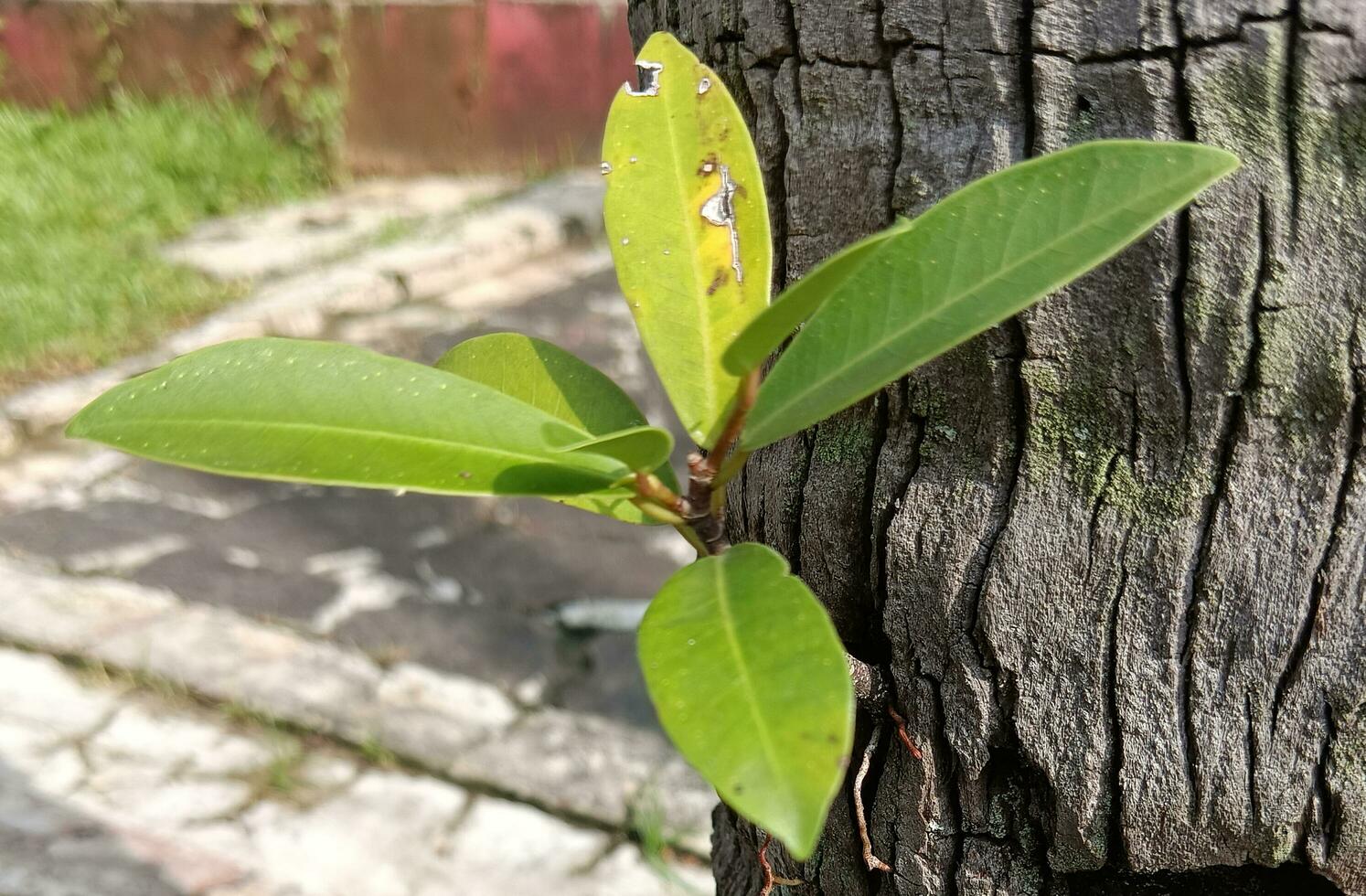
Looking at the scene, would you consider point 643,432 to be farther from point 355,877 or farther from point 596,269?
point 596,269

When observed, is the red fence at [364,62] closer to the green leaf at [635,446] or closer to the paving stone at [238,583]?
the paving stone at [238,583]

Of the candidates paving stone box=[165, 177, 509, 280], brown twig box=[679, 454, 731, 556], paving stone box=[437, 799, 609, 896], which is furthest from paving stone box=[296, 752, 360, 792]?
paving stone box=[165, 177, 509, 280]

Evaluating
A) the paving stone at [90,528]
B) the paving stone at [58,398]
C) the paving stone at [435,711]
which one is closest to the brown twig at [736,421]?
the paving stone at [435,711]

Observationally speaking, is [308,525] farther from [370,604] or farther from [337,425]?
[337,425]

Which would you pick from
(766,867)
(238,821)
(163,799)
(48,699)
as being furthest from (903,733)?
(48,699)

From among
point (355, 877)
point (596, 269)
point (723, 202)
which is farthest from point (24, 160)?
point (723, 202)

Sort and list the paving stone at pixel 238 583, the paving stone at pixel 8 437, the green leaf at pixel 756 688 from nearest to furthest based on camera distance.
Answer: the green leaf at pixel 756 688 → the paving stone at pixel 238 583 → the paving stone at pixel 8 437
